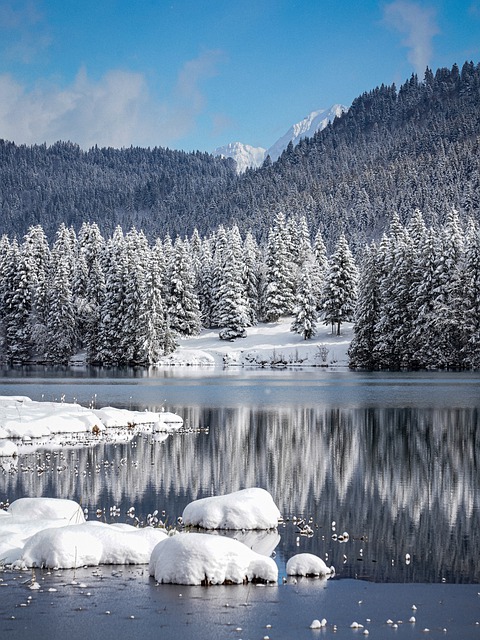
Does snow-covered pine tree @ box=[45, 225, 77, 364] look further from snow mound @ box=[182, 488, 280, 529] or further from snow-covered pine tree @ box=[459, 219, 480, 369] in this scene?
snow mound @ box=[182, 488, 280, 529]

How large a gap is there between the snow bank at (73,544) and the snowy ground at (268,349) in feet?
223

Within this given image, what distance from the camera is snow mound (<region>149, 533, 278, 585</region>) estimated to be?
11258 mm

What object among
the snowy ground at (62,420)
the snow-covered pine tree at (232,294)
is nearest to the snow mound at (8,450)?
the snowy ground at (62,420)

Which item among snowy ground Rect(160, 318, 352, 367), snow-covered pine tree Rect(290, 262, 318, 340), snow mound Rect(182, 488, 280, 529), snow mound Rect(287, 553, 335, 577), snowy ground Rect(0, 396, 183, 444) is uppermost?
snow-covered pine tree Rect(290, 262, 318, 340)

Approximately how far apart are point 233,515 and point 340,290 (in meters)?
70.8

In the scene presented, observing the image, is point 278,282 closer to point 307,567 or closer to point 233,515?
point 233,515

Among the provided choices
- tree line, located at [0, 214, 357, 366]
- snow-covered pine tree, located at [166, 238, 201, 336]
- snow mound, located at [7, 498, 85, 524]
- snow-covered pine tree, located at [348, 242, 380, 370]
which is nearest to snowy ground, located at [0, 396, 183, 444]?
snow mound, located at [7, 498, 85, 524]

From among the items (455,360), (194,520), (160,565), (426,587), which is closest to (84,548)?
(160,565)

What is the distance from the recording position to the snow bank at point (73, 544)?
1194 cm

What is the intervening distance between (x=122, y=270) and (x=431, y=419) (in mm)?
54463

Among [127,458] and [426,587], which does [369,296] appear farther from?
[426,587]

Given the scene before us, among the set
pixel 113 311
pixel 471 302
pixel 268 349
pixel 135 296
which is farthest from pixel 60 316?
pixel 471 302

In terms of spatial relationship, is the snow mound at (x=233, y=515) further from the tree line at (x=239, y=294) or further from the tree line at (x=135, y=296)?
the tree line at (x=135, y=296)

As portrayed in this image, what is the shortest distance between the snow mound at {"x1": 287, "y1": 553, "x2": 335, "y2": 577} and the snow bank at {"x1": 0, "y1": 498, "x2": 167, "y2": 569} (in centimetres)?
217
